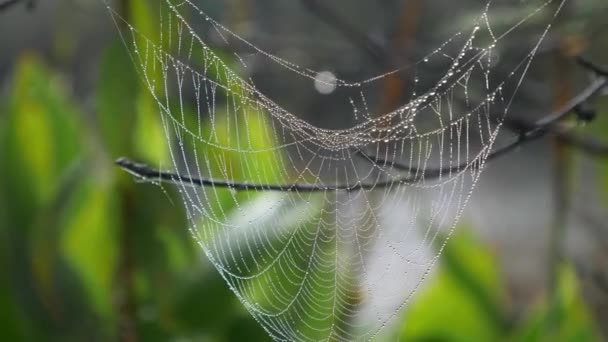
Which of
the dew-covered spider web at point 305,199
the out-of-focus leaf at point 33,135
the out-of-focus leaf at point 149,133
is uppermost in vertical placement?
the out-of-focus leaf at point 33,135

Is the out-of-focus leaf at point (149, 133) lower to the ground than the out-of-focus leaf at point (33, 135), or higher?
lower

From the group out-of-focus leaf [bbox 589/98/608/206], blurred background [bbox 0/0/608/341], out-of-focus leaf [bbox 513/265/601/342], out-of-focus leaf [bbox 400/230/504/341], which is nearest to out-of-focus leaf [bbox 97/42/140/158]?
blurred background [bbox 0/0/608/341]

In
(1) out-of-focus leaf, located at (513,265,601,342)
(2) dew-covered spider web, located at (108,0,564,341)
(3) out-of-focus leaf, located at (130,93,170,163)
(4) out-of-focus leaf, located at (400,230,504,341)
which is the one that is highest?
(3) out-of-focus leaf, located at (130,93,170,163)

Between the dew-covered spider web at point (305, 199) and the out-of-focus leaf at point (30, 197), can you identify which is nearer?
the dew-covered spider web at point (305, 199)

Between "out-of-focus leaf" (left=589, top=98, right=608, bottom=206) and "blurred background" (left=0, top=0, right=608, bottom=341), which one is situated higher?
"blurred background" (left=0, top=0, right=608, bottom=341)

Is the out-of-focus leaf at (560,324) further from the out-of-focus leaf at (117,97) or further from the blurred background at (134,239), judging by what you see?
the out-of-focus leaf at (117,97)

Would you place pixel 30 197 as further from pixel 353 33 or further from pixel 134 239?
pixel 353 33

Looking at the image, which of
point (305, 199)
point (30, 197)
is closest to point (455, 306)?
point (305, 199)

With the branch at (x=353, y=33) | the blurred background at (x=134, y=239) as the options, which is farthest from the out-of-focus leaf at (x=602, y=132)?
the branch at (x=353, y=33)

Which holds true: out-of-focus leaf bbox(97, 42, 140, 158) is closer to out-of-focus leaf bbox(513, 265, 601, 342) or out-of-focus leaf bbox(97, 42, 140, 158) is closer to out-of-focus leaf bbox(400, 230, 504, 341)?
out-of-focus leaf bbox(400, 230, 504, 341)

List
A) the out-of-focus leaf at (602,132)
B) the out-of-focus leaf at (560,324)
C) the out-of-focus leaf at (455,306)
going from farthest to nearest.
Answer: the out-of-focus leaf at (602,132)
the out-of-focus leaf at (455,306)
the out-of-focus leaf at (560,324)
